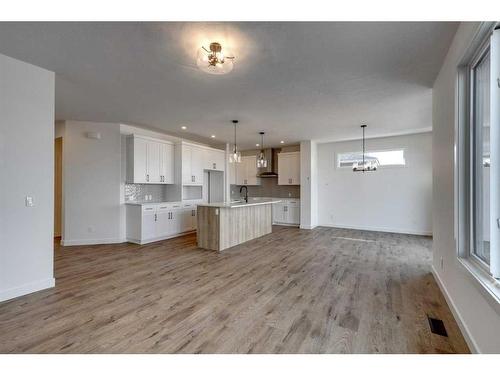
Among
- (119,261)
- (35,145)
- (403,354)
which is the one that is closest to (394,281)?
(403,354)

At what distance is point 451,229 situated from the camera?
2436mm

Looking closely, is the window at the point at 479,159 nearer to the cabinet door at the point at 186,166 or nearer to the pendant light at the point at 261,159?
the pendant light at the point at 261,159

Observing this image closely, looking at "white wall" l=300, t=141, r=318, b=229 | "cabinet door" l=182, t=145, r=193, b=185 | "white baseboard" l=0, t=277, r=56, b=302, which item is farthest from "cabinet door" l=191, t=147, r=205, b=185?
"white baseboard" l=0, t=277, r=56, b=302

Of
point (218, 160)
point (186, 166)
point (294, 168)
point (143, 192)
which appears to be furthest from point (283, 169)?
point (143, 192)

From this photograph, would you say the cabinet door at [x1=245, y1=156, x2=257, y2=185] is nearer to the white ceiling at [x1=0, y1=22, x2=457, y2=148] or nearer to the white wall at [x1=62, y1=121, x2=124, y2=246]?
the white ceiling at [x1=0, y1=22, x2=457, y2=148]

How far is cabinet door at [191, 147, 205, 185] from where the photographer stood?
6688 millimetres

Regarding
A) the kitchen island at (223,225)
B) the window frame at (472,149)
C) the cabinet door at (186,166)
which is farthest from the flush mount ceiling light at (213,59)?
the cabinet door at (186,166)

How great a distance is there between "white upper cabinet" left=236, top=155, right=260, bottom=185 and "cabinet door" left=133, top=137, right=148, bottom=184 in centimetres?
376

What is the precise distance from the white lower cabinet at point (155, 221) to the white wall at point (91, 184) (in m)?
0.31

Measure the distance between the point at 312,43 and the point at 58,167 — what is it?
662 centimetres

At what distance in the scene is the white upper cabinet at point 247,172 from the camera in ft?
28.1

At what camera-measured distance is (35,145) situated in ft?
9.27
